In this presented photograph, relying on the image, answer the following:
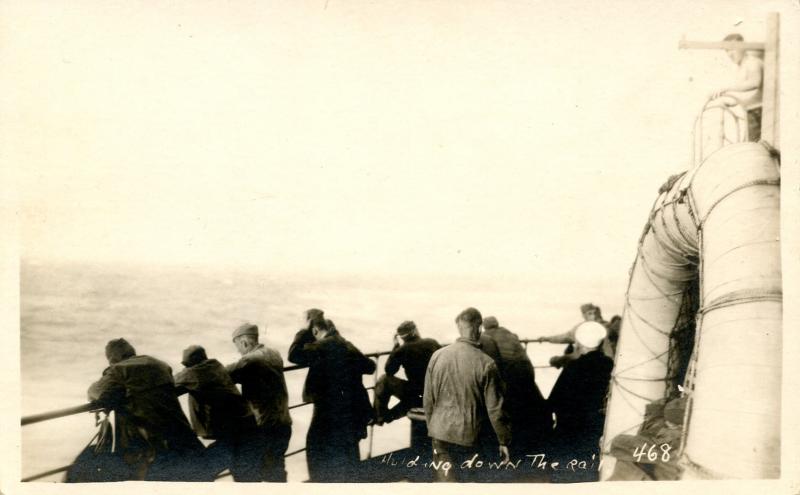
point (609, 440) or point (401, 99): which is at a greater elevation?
point (401, 99)

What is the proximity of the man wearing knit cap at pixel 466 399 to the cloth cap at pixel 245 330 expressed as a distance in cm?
111

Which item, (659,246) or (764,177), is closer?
(764,177)

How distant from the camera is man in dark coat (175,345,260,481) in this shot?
4.44 meters

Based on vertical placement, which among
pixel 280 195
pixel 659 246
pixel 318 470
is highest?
pixel 280 195

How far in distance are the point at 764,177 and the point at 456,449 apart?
8.23 feet

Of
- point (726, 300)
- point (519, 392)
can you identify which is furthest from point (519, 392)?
point (726, 300)

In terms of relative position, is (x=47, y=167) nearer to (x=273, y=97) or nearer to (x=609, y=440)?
(x=273, y=97)

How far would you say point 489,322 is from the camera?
15.5ft

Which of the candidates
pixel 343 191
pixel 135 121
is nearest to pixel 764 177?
pixel 343 191

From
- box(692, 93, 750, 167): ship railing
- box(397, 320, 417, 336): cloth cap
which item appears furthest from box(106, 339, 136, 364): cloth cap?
box(692, 93, 750, 167): ship railing

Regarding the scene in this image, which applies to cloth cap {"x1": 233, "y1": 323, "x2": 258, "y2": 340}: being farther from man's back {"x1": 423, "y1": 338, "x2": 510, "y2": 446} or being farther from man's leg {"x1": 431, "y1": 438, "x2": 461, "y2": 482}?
man's leg {"x1": 431, "y1": 438, "x2": 461, "y2": 482}

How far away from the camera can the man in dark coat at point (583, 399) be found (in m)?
4.86

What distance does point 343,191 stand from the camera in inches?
188

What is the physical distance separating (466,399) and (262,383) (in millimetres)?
1249
